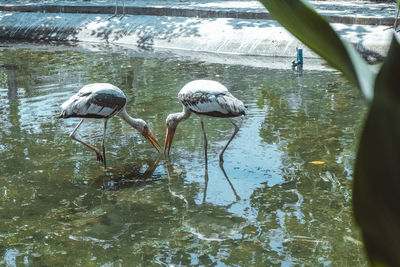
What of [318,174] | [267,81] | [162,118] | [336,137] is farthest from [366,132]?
[267,81]

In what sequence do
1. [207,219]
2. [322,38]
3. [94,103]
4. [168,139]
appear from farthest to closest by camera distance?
[168,139] → [94,103] → [207,219] → [322,38]

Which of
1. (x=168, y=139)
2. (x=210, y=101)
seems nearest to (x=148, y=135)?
(x=168, y=139)

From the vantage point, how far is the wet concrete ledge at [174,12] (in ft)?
44.3

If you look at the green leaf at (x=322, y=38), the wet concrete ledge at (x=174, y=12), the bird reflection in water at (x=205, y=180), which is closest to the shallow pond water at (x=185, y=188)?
the bird reflection in water at (x=205, y=180)

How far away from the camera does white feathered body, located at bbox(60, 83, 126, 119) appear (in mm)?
6133

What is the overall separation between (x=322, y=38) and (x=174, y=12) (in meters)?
15.9

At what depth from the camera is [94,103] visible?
6137mm

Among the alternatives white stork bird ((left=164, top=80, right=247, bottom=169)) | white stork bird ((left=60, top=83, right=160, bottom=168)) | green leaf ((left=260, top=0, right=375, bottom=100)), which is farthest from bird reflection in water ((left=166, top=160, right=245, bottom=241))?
green leaf ((left=260, top=0, right=375, bottom=100))

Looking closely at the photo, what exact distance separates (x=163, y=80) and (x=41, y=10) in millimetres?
→ 9005

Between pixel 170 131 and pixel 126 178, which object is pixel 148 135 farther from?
pixel 126 178

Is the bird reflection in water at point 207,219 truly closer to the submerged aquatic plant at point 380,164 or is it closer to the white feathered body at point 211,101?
the white feathered body at point 211,101

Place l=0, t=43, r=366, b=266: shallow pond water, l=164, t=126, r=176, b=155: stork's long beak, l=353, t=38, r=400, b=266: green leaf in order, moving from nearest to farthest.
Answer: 1. l=353, t=38, r=400, b=266: green leaf
2. l=0, t=43, r=366, b=266: shallow pond water
3. l=164, t=126, r=176, b=155: stork's long beak

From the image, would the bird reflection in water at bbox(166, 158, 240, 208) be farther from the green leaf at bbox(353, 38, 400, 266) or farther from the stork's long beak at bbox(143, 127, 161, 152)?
the green leaf at bbox(353, 38, 400, 266)

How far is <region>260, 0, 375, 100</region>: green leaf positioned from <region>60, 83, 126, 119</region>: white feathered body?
559 cm
